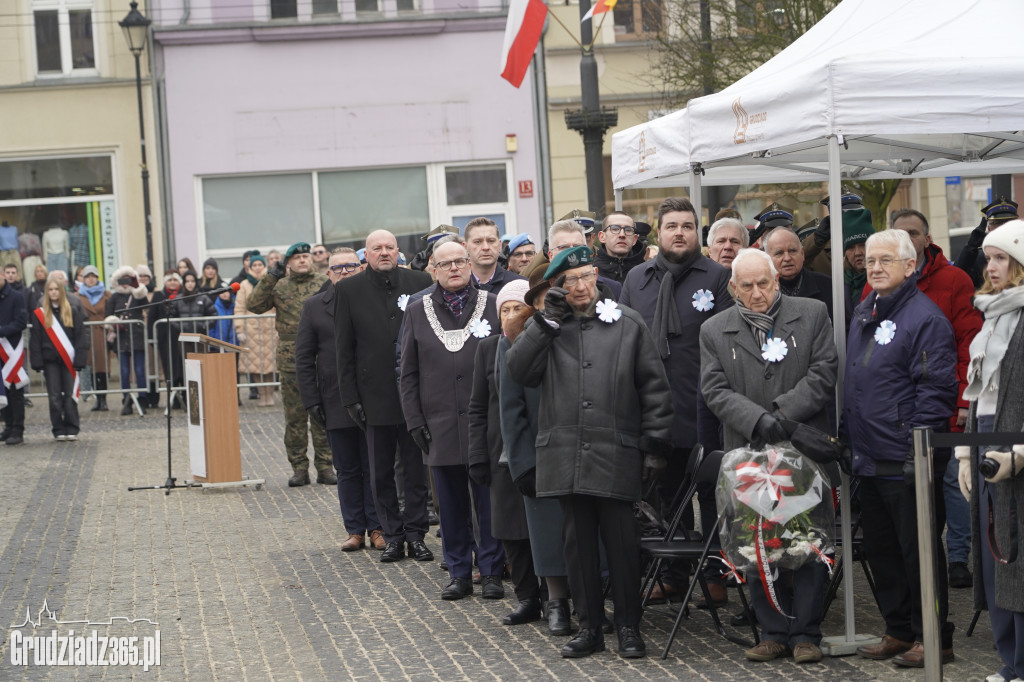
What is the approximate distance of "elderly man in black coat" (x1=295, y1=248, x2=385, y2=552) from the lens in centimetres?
1015

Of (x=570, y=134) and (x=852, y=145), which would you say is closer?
(x=852, y=145)

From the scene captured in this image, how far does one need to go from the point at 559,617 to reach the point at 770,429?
1671mm

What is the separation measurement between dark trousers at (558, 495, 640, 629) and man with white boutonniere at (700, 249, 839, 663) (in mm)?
604

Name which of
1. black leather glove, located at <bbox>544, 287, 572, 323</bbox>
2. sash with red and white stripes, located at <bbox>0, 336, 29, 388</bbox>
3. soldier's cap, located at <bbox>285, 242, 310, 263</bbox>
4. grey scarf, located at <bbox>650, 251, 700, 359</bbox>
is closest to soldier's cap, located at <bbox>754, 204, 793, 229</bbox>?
grey scarf, located at <bbox>650, 251, 700, 359</bbox>

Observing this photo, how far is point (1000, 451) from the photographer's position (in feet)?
18.9

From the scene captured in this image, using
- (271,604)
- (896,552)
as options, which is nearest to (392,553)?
(271,604)

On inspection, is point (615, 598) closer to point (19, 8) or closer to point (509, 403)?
point (509, 403)

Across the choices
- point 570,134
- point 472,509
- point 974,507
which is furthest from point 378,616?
point 570,134

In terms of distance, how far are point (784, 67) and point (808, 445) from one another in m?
2.40

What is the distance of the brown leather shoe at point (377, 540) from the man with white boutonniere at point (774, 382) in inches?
154

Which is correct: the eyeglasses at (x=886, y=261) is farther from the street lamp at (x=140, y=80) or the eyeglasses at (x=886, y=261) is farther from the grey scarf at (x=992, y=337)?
the street lamp at (x=140, y=80)

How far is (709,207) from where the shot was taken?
16391mm

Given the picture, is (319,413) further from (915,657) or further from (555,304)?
(915,657)

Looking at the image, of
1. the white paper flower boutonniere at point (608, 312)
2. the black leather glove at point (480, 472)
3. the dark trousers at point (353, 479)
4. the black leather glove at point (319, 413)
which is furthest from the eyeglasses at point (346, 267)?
the white paper flower boutonniere at point (608, 312)
